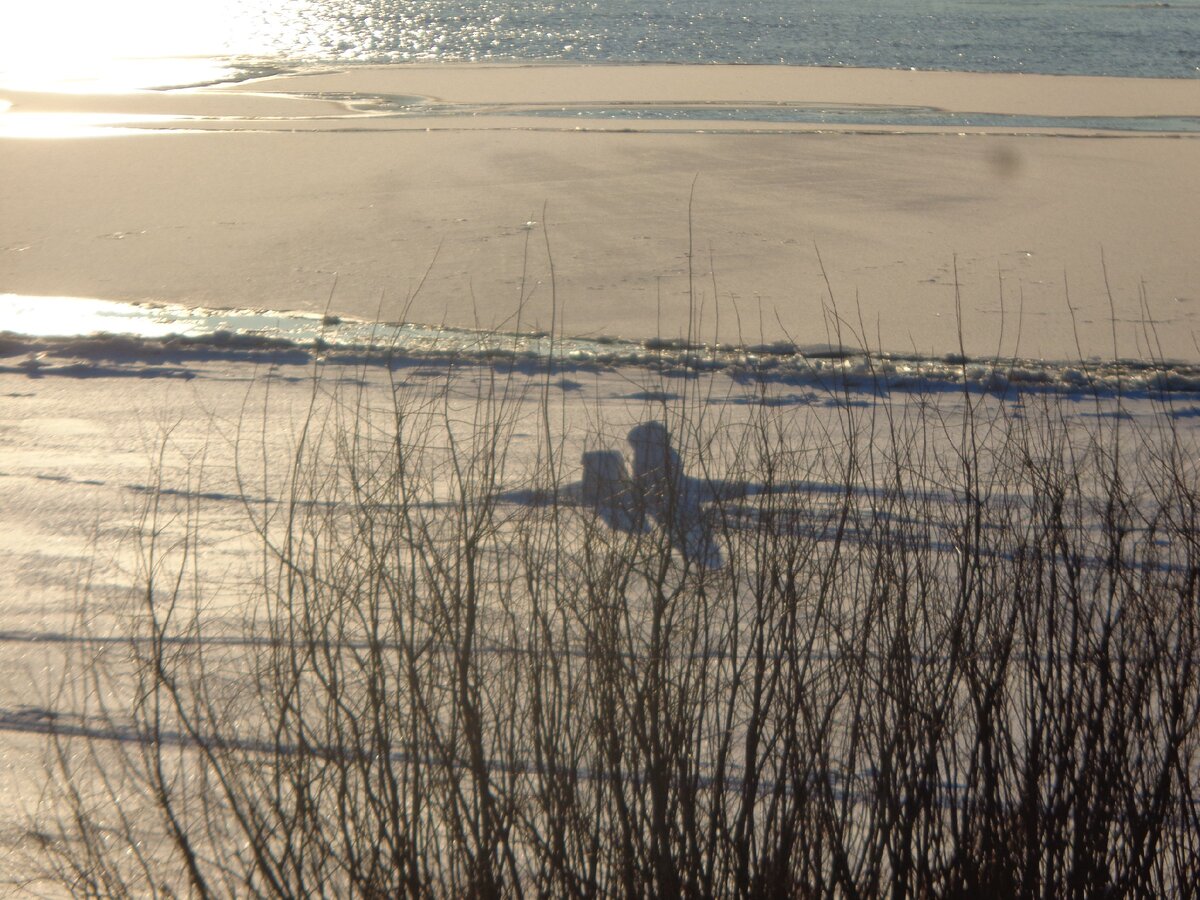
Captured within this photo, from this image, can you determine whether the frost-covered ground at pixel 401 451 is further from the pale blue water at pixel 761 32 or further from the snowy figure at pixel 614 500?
the pale blue water at pixel 761 32

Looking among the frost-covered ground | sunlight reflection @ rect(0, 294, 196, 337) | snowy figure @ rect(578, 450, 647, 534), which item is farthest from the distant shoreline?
snowy figure @ rect(578, 450, 647, 534)

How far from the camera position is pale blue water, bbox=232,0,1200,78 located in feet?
99.0

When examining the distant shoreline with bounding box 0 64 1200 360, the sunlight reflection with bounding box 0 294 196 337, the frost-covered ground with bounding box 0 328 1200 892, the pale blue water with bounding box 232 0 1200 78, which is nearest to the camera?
the frost-covered ground with bounding box 0 328 1200 892

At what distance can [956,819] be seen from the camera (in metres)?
2.63

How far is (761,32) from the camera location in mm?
35469

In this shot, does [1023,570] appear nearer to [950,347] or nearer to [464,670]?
[464,670]

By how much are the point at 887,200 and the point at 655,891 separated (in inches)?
500

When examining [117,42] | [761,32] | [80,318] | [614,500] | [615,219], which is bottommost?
[80,318]

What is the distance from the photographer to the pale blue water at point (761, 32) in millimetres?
30188

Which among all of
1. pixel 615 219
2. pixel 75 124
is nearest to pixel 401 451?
pixel 615 219

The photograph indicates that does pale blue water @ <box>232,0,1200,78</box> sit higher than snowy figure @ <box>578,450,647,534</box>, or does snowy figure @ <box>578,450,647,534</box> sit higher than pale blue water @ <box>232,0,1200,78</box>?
pale blue water @ <box>232,0,1200,78</box>

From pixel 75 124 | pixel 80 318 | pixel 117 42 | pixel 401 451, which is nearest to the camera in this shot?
pixel 401 451

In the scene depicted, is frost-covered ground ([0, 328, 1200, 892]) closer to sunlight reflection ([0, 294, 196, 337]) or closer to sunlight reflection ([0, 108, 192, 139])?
sunlight reflection ([0, 294, 196, 337])

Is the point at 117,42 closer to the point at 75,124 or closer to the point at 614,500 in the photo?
the point at 75,124
